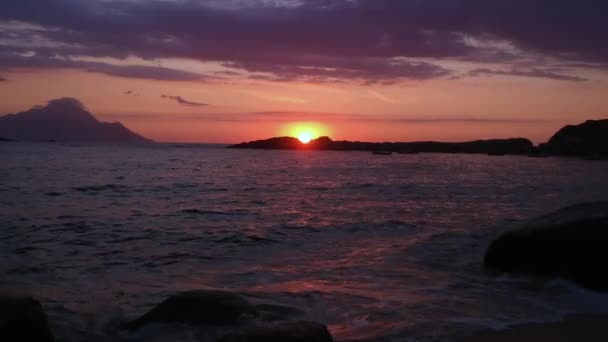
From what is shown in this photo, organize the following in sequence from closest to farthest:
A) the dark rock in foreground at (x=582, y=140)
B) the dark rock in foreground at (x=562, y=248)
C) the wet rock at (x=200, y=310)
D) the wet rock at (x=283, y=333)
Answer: the wet rock at (x=283, y=333) < the wet rock at (x=200, y=310) < the dark rock in foreground at (x=562, y=248) < the dark rock in foreground at (x=582, y=140)

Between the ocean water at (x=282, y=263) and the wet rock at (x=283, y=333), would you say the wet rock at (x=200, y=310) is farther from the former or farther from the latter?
the wet rock at (x=283, y=333)

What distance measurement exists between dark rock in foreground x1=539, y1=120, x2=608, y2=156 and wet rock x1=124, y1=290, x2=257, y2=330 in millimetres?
125224

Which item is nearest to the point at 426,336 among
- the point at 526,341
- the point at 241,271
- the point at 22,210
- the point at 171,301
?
the point at 526,341

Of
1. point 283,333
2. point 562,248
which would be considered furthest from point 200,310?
point 562,248

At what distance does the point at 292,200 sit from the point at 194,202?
4698mm

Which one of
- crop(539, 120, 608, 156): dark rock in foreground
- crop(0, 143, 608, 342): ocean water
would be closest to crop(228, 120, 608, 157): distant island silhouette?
crop(539, 120, 608, 156): dark rock in foreground

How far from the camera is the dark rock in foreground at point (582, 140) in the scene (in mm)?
118250

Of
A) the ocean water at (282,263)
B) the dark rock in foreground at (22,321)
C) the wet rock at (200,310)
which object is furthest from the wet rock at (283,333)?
the dark rock in foreground at (22,321)

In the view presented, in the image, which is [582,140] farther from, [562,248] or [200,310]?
[200,310]

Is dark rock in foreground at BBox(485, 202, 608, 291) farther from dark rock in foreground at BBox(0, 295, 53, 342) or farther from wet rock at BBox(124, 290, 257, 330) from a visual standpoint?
dark rock in foreground at BBox(0, 295, 53, 342)

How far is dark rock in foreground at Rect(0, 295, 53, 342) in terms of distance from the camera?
6.00m

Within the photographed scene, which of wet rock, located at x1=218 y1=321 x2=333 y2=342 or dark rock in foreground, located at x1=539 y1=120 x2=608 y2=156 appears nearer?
wet rock, located at x1=218 y1=321 x2=333 y2=342

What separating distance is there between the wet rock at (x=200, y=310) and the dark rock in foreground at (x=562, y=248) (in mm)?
5902

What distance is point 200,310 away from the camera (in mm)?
7363
